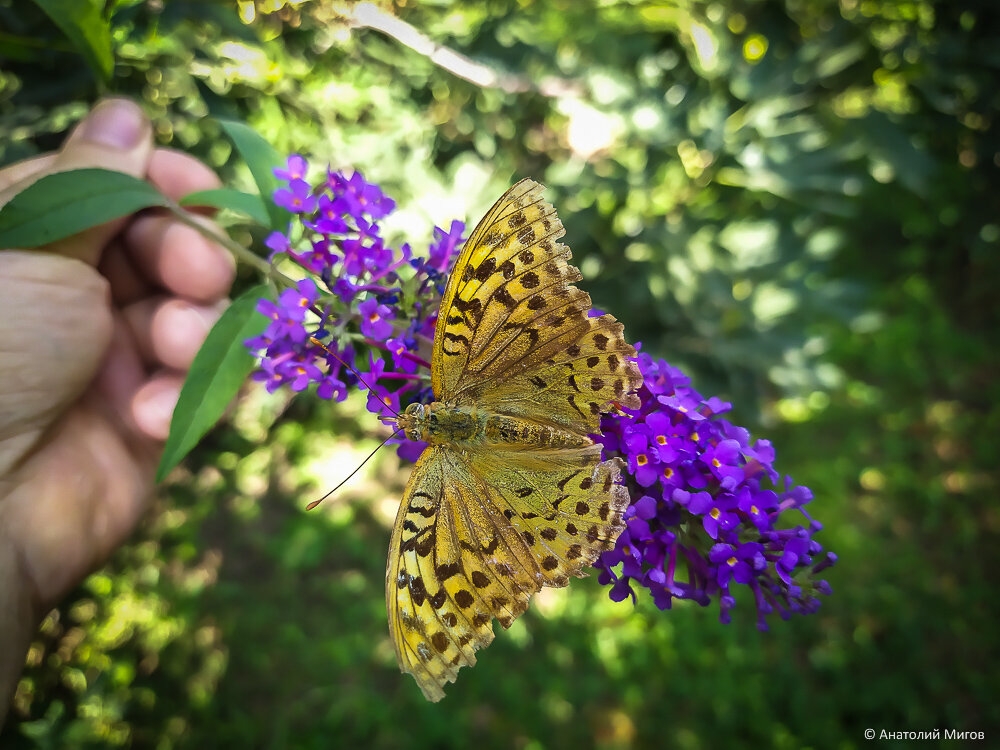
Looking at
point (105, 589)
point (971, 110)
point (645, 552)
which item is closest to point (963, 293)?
point (971, 110)

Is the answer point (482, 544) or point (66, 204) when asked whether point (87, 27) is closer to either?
point (66, 204)

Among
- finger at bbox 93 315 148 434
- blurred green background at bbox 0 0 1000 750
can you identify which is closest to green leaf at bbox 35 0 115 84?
blurred green background at bbox 0 0 1000 750

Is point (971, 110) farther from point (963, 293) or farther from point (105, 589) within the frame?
point (105, 589)

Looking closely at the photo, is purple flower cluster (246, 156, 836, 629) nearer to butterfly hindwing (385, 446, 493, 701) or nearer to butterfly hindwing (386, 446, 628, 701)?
butterfly hindwing (386, 446, 628, 701)

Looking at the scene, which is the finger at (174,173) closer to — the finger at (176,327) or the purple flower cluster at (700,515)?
the finger at (176,327)

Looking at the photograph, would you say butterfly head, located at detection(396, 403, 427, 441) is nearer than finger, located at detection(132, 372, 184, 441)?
Yes

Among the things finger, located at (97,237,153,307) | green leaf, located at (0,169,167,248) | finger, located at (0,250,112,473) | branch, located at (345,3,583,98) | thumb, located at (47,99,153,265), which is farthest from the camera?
finger, located at (97,237,153,307)

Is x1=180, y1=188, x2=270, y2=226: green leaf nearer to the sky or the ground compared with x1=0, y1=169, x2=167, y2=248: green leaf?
nearer to the ground

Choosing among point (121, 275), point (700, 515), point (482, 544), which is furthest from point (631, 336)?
point (121, 275)
